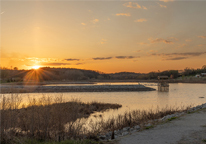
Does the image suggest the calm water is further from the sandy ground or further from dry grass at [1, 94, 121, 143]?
the sandy ground

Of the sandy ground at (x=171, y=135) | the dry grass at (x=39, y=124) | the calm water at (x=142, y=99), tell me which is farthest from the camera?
the calm water at (x=142, y=99)

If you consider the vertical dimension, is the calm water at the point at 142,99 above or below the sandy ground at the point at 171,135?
below

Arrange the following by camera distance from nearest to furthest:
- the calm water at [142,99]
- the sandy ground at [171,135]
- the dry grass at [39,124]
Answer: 1. the sandy ground at [171,135]
2. the dry grass at [39,124]
3. the calm water at [142,99]

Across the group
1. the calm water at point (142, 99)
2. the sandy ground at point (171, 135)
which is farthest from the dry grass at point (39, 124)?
the calm water at point (142, 99)

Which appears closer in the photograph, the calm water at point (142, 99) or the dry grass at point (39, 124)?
the dry grass at point (39, 124)

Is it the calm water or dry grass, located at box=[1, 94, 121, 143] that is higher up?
dry grass, located at box=[1, 94, 121, 143]

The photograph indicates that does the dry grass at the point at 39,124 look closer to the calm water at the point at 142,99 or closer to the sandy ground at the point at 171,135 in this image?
the sandy ground at the point at 171,135

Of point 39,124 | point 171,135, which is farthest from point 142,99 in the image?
point 39,124

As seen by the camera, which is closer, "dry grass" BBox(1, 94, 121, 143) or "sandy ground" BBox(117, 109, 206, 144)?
"sandy ground" BBox(117, 109, 206, 144)

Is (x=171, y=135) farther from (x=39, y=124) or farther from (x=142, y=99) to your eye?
(x=142, y=99)

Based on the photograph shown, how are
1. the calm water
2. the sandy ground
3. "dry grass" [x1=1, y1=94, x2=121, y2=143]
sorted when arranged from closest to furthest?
the sandy ground, "dry grass" [x1=1, y1=94, x2=121, y2=143], the calm water

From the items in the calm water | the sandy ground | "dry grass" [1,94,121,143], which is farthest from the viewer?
the calm water

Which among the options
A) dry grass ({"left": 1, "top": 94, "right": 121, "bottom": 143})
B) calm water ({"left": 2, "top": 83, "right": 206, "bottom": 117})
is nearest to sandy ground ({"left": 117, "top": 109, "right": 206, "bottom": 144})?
dry grass ({"left": 1, "top": 94, "right": 121, "bottom": 143})

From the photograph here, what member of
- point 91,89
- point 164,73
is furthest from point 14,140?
point 164,73
